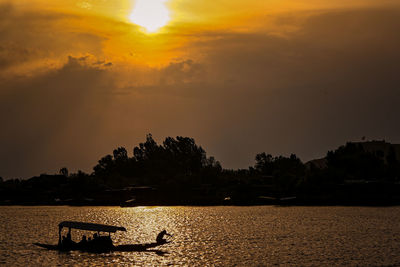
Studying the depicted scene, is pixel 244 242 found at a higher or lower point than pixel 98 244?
lower

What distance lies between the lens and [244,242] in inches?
3374

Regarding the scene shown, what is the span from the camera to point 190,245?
277 ft

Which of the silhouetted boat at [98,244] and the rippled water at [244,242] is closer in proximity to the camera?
the rippled water at [244,242]

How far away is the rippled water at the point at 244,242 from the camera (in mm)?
65938

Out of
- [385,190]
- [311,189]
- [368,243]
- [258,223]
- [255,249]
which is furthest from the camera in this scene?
[311,189]

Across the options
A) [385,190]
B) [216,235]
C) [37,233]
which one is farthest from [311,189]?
[37,233]

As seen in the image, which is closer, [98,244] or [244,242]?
[98,244]

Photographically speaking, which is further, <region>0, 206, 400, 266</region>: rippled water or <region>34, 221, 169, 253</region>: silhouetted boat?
<region>34, 221, 169, 253</region>: silhouetted boat

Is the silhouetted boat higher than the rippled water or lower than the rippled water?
higher

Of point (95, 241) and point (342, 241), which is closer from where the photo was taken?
point (95, 241)

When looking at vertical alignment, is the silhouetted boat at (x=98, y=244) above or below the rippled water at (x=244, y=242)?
above

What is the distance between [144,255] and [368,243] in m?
34.9

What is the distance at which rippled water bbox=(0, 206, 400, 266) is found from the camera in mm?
65938

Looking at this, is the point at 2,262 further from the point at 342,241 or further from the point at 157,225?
the point at 157,225
